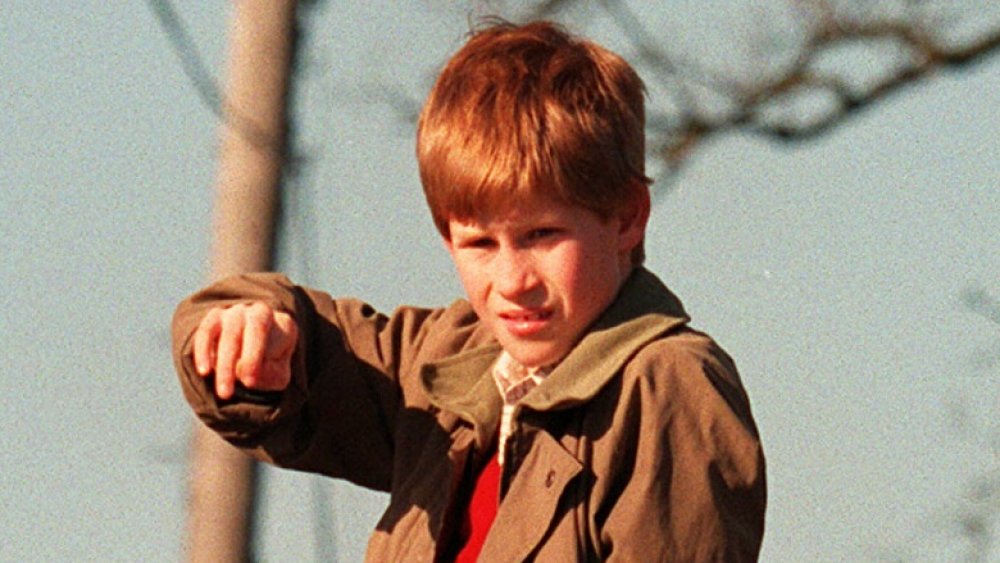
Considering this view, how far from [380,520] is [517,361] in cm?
32

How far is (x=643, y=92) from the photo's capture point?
361cm

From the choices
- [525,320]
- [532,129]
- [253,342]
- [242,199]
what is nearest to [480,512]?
[525,320]

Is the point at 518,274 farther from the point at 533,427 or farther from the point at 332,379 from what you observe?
the point at 332,379

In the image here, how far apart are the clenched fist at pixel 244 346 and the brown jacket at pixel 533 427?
0.07 meters

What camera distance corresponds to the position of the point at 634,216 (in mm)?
3520

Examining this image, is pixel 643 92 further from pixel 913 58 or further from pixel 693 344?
pixel 913 58

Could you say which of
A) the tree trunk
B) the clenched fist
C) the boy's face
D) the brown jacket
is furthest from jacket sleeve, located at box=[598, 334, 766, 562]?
the tree trunk

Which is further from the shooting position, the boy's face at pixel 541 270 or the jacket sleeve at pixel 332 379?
the jacket sleeve at pixel 332 379

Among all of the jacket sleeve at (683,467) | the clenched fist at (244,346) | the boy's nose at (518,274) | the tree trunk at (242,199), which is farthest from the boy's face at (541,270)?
the tree trunk at (242,199)

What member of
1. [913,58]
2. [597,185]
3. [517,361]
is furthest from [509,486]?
[913,58]

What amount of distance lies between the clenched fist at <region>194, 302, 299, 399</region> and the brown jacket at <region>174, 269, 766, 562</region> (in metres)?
0.07

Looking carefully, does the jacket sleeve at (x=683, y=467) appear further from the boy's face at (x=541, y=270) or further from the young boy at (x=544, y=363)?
the boy's face at (x=541, y=270)

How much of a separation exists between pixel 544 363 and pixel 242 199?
160 cm

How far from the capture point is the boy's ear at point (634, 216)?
11.5 feet
